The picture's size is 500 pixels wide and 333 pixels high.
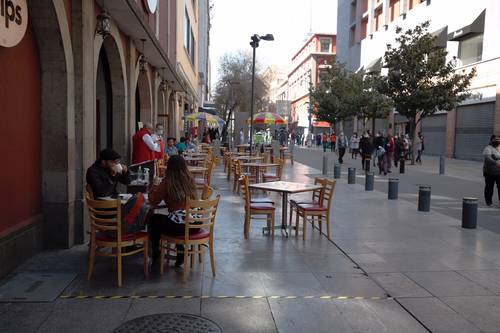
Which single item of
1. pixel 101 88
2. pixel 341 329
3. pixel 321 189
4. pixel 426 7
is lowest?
pixel 341 329

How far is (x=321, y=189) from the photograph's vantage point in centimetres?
784

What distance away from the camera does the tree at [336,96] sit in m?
36.8

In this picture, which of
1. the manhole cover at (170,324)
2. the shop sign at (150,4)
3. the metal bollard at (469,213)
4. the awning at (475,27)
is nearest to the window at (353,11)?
the awning at (475,27)

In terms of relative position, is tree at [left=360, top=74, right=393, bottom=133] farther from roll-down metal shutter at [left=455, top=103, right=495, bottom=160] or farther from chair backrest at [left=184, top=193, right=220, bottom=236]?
chair backrest at [left=184, top=193, right=220, bottom=236]

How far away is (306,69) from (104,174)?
3282 inches

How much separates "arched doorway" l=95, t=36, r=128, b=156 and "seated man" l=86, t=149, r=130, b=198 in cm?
480

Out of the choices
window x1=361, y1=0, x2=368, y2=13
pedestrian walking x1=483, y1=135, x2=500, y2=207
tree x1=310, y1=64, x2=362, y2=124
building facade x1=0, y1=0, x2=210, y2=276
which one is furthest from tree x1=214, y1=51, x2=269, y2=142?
building facade x1=0, y1=0, x2=210, y2=276

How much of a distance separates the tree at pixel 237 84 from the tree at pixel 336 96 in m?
5.13

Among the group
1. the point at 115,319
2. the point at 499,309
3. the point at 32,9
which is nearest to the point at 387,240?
the point at 499,309

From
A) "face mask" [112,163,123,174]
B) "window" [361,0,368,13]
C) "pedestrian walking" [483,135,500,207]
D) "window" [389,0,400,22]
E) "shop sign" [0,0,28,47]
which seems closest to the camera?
"shop sign" [0,0,28,47]

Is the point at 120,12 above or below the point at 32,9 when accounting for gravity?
above

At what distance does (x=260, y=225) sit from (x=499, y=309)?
4557 mm

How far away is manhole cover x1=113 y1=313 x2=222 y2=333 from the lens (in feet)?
13.2

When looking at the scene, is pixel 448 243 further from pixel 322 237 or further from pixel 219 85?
pixel 219 85
